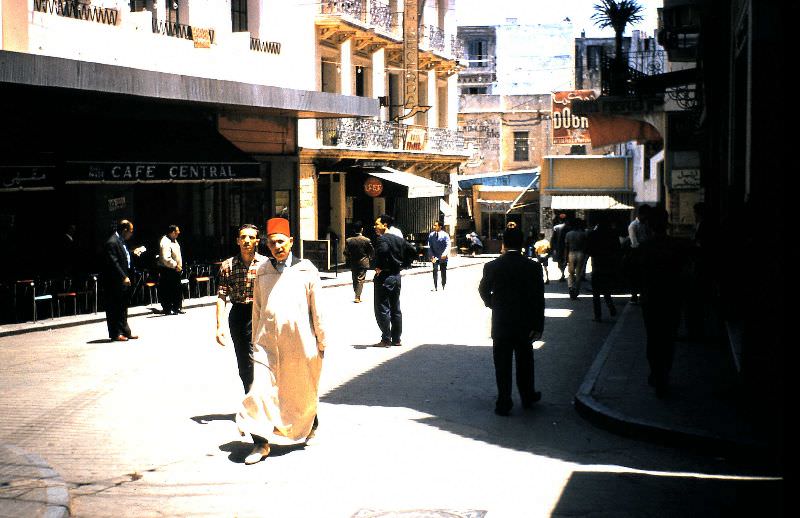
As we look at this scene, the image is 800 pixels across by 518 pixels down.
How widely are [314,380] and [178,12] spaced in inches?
780

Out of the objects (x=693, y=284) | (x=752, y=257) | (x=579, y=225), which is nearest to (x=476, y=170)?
(x=579, y=225)

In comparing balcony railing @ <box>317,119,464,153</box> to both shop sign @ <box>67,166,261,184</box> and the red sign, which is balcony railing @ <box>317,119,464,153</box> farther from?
shop sign @ <box>67,166,261,184</box>

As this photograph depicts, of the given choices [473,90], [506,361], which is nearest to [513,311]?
[506,361]

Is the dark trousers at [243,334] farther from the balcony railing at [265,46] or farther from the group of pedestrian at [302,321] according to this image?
the balcony railing at [265,46]

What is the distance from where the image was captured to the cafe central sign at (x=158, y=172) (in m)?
20.8

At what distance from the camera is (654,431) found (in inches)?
345

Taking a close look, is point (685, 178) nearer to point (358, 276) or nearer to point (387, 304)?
point (358, 276)

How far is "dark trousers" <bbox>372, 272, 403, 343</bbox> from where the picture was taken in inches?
585

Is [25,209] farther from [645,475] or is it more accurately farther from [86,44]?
[645,475]

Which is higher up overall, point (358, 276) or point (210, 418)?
point (358, 276)

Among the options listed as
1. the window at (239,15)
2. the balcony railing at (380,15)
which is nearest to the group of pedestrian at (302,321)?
the window at (239,15)

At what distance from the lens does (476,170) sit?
200 ft

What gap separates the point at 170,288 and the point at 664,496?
14.8 meters

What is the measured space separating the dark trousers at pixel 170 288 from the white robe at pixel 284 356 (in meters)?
12.2
